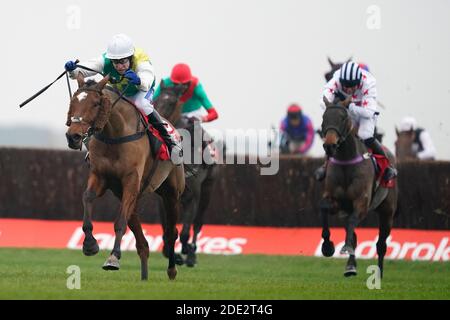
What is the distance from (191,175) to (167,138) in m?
3.27

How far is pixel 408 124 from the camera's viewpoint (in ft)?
69.7

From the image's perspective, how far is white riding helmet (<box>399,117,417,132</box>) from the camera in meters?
21.2

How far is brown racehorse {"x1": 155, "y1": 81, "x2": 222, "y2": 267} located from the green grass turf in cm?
41

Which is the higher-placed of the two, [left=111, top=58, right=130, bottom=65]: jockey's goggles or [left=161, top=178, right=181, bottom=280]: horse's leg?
[left=111, top=58, right=130, bottom=65]: jockey's goggles

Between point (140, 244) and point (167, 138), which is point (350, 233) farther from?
point (140, 244)

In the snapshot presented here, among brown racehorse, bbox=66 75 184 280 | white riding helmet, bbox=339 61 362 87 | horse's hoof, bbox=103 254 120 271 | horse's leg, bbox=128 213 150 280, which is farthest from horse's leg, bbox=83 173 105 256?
white riding helmet, bbox=339 61 362 87

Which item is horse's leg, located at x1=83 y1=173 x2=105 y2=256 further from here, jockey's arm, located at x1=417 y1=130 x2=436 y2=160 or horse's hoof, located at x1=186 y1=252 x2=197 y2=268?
jockey's arm, located at x1=417 y1=130 x2=436 y2=160

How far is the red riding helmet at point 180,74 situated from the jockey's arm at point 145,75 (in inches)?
167

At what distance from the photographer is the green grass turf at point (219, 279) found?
9.62 meters

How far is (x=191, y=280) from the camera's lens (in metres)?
11.9

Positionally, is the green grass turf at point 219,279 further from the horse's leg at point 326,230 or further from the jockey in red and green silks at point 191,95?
the jockey in red and green silks at point 191,95
